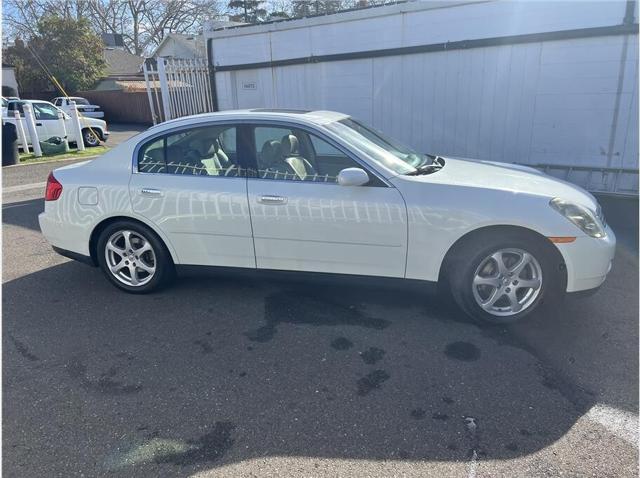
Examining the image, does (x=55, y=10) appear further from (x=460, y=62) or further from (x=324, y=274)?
(x=324, y=274)

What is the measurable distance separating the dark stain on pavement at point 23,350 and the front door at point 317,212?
1.75 metres

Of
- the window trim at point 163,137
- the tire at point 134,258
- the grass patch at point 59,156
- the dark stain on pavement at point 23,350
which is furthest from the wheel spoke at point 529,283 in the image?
the grass patch at point 59,156

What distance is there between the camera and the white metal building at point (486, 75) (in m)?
6.44

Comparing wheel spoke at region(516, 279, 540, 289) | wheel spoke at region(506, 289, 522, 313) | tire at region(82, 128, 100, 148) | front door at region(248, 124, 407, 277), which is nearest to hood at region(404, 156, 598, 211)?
front door at region(248, 124, 407, 277)

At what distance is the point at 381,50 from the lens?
8.00 m

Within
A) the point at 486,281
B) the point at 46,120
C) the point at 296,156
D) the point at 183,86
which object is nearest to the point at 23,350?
the point at 296,156

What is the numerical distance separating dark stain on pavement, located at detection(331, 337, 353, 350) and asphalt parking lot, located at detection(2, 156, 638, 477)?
0.03 meters

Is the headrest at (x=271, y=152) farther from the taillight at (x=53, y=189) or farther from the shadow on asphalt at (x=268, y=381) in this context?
the taillight at (x=53, y=189)

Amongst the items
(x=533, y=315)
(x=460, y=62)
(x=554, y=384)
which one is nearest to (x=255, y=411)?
(x=554, y=384)

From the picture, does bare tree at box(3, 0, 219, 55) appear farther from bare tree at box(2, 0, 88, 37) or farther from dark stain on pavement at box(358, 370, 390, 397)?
dark stain on pavement at box(358, 370, 390, 397)

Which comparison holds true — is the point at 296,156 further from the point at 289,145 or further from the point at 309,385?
the point at 309,385

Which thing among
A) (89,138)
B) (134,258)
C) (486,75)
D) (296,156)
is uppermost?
(486,75)

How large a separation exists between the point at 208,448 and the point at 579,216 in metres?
2.90

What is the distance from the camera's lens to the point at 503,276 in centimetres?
334
